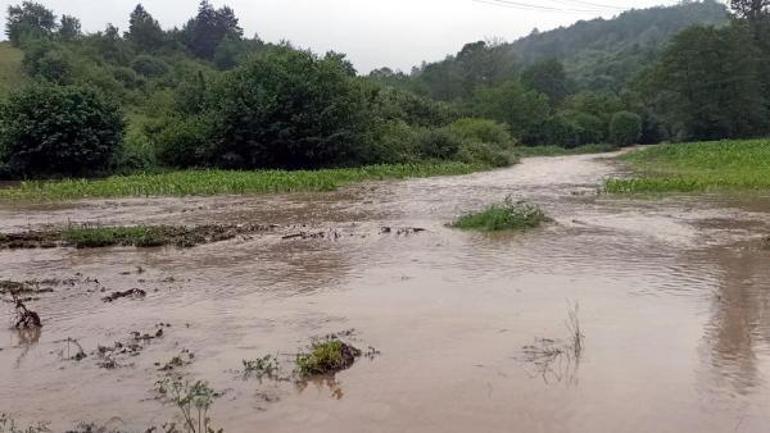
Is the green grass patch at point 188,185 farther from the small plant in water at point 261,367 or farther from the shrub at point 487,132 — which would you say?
the shrub at point 487,132

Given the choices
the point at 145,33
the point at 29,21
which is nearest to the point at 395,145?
the point at 145,33

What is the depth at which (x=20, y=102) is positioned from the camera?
90.3ft

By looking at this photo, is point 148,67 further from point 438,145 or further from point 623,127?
point 623,127

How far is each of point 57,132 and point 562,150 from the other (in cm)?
4340

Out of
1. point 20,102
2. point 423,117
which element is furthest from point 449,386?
point 423,117

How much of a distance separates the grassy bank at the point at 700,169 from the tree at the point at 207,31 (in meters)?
57.6

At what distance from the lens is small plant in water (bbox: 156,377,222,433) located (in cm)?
490

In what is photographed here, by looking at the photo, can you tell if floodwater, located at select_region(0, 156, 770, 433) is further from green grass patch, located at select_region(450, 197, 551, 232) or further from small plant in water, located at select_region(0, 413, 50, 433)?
green grass patch, located at select_region(450, 197, 551, 232)

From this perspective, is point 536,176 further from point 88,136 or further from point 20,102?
A: point 20,102

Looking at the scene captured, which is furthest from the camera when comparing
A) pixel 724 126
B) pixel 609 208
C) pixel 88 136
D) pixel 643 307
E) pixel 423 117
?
pixel 724 126

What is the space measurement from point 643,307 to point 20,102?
25974 millimetres

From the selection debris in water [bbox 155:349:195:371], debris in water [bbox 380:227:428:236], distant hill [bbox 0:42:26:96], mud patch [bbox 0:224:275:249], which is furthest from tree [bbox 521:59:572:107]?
debris in water [bbox 155:349:195:371]

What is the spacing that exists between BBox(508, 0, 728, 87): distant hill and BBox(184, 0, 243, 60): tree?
171ft

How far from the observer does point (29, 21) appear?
264ft
